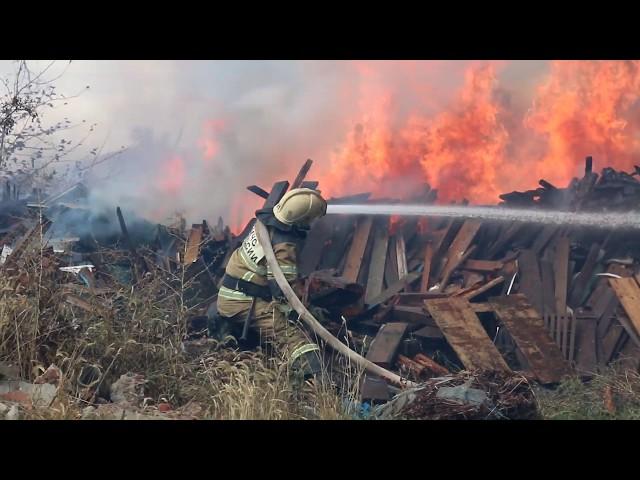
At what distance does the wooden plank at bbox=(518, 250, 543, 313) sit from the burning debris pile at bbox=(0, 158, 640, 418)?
0.01m

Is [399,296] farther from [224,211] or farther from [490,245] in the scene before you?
[224,211]

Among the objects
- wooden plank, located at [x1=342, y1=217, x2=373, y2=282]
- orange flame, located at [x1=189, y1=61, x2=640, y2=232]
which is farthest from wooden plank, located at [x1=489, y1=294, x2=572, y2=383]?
orange flame, located at [x1=189, y1=61, x2=640, y2=232]

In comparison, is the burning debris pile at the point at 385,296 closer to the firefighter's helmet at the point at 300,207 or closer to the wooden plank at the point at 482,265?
the wooden plank at the point at 482,265

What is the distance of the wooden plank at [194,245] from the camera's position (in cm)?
953

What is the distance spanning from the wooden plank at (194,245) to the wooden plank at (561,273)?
175 inches

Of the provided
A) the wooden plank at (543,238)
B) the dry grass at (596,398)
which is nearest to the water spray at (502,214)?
the wooden plank at (543,238)

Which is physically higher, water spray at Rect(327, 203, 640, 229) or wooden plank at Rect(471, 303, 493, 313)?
water spray at Rect(327, 203, 640, 229)

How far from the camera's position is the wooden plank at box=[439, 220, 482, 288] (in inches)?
381

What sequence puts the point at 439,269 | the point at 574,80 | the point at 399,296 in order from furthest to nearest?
the point at 574,80 → the point at 439,269 → the point at 399,296

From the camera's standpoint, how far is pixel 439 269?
388 inches

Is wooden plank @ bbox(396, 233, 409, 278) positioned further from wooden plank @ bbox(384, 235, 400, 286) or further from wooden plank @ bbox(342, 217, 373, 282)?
wooden plank @ bbox(342, 217, 373, 282)

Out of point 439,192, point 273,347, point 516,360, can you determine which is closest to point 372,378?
point 273,347

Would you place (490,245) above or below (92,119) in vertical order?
below

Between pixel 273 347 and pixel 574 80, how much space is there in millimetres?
6503
